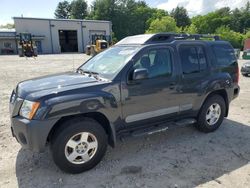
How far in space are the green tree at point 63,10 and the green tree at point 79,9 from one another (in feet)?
26.2

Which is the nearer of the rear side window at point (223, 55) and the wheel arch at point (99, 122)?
the wheel arch at point (99, 122)

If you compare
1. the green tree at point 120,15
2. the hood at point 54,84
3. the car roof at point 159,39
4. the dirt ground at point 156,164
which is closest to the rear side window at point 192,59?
the car roof at point 159,39

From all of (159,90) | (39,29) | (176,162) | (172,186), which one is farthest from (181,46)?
(39,29)

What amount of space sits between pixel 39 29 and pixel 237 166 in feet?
162

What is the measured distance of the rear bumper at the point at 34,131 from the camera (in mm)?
3293

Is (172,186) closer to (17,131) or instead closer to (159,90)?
(159,90)

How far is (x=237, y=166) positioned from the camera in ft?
13.0

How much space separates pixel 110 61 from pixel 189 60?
152 cm

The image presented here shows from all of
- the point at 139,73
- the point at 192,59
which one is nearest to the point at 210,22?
the point at 192,59

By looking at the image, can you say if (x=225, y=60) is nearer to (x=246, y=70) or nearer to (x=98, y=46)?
(x=246, y=70)

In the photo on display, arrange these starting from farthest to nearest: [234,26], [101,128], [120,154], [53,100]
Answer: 1. [234,26]
2. [120,154]
3. [101,128]
4. [53,100]

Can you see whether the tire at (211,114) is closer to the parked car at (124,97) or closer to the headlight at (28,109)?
the parked car at (124,97)

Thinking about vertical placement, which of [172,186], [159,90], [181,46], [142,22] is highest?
[142,22]

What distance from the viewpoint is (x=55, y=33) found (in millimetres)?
49875
